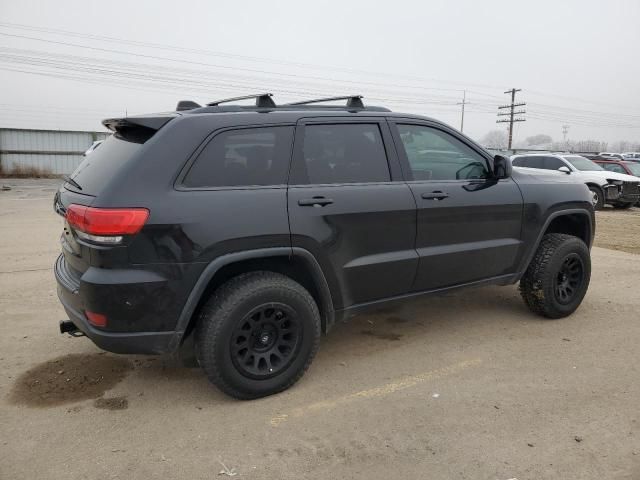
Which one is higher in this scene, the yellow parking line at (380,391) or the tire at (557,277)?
the tire at (557,277)

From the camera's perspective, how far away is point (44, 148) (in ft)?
82.5

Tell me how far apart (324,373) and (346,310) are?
0.50 metres

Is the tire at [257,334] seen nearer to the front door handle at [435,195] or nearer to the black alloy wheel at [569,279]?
the front door handle at [435,195]

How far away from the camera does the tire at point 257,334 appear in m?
3.06

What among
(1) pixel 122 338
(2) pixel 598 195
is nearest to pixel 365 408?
(1) pixel 122 338

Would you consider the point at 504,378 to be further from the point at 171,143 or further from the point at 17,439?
the point at 17,439

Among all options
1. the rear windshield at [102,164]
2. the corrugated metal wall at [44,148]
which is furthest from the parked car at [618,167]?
the corrugated metal wall at [44,148]

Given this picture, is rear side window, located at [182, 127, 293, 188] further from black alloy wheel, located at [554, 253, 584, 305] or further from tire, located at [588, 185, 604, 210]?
tire, located at [588, 185, 604, 210]

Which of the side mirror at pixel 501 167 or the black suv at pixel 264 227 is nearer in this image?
the black suv at pixel 264 227

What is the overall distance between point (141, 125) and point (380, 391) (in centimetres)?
224

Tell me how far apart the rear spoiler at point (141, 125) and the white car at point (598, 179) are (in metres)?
13.9

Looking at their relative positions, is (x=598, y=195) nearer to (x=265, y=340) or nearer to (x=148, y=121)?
(x=265, y=340)

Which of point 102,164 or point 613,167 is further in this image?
point 613,167

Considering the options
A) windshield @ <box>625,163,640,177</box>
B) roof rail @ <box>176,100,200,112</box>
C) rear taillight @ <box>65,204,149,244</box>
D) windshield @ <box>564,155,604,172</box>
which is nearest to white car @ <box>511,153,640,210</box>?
windshield @ <box>564,155,604,172</box>
